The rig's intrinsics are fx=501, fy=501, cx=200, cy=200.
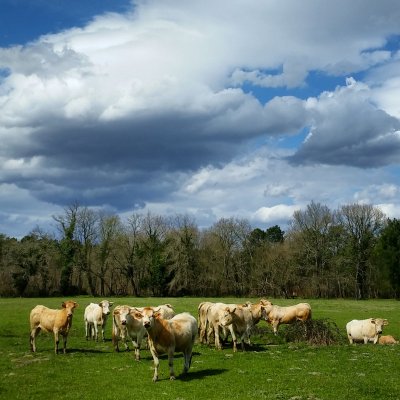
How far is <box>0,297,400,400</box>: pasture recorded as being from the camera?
15.0 meters

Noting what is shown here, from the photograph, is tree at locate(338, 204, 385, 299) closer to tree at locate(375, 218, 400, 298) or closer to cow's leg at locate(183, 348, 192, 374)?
tree at locate(375, 218, 400, 298)

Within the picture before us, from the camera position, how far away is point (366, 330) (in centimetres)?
2727

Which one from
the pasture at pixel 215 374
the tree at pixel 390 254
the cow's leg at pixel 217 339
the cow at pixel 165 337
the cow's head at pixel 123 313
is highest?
the tree at pixel 390 254

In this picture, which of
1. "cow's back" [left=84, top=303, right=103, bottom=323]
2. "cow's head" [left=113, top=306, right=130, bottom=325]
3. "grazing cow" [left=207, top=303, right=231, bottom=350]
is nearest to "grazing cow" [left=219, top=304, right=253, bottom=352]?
"grazing cow" [left=207, top=303, right=231, bottom=350]

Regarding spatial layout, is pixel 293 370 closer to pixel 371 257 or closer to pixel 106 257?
pixel 371 257

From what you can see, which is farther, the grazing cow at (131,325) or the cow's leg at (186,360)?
→ the grazing cow at (131,325)

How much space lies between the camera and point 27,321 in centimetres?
3969

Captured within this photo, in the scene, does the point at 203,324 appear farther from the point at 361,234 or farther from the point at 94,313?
→ the point at 361,234

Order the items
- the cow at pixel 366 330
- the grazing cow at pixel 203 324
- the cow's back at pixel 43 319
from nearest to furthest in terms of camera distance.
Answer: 1. the cow's back at pixel 43 319
2. the grazing cow at pixel 203 324
3. the cow at pixel 366 330

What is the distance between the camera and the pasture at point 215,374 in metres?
15.0

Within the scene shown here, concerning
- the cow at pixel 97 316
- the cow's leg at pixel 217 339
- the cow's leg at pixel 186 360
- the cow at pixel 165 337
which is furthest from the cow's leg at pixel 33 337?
the cow's leg at pixel 186 360

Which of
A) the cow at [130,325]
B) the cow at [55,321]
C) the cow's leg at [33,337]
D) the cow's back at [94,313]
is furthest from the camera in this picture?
the cow's back at [94,313]

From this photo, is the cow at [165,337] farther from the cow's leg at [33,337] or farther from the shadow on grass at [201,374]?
the cow's leg at [33,337]

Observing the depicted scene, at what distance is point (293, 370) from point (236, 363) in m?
2.62
